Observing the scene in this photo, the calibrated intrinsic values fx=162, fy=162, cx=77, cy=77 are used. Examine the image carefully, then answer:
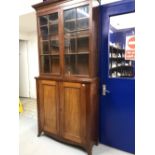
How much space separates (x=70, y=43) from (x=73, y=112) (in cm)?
106

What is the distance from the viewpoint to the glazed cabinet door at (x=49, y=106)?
2609 mm

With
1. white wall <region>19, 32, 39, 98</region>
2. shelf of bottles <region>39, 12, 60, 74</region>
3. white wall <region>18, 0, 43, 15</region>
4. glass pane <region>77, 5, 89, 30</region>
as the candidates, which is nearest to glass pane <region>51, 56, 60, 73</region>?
shelf of bottles <region>39, 12, 60, 74</region>

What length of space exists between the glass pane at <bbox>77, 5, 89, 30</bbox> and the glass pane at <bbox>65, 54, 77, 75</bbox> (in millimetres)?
462

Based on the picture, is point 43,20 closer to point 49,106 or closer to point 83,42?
point 83,42

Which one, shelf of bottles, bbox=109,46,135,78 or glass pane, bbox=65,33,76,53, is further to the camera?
glass pane, bbox=65,33,76,53

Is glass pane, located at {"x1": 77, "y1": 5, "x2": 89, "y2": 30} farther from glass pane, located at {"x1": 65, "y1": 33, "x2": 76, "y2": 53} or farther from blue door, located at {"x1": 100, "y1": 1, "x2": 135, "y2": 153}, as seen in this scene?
blue door, located at {"x1": 100, "y1": 1, "x2": 135, "y2": 153}

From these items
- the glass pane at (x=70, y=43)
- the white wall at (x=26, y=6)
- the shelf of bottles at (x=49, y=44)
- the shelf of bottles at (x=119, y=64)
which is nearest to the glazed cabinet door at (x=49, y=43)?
the shelf of bottles at (x=49, y=44)

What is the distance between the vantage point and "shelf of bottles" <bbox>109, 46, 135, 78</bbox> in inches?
90.8

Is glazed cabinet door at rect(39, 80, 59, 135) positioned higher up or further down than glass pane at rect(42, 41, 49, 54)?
further down

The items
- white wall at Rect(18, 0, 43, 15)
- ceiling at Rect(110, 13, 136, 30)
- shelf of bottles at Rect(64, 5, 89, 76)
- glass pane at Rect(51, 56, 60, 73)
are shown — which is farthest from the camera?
white wall at Rect(18, 0, 43, 15)
